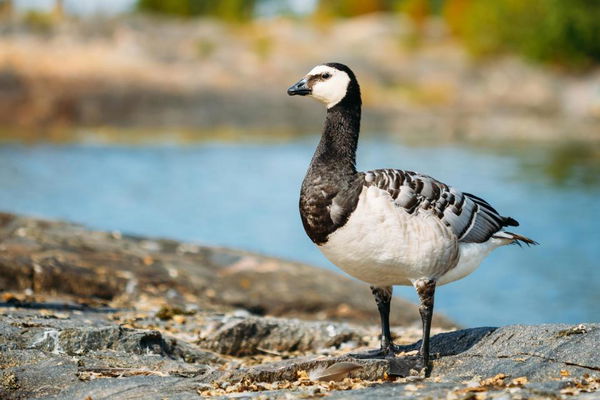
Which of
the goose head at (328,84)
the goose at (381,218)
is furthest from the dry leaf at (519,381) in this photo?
the goose head at (328,84)

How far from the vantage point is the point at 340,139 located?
676 cm

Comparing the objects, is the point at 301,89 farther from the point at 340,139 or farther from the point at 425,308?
the point at 425,308

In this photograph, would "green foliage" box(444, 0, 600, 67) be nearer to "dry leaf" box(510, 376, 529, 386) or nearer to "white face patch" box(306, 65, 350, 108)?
"white face patch" box(306, 65, 350, 108)

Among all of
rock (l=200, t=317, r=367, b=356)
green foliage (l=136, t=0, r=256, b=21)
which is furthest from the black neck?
green foliage (l=136, t=0, r=256, b=21)

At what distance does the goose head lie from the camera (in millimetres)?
6723

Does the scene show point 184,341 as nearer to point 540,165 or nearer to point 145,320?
point 145,320

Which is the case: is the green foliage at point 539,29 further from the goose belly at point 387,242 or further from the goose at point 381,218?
the goose belly at point 387,242

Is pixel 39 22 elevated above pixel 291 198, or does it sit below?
above

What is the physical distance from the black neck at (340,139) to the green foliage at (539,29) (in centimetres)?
5066

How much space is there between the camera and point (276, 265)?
12.3 m

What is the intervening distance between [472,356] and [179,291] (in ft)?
16.9

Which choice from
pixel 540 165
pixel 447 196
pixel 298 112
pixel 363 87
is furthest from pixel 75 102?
pixel 447 196

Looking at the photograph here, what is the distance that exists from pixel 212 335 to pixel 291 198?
50.1 ft

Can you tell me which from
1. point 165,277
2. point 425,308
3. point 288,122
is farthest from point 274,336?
point 288,122
